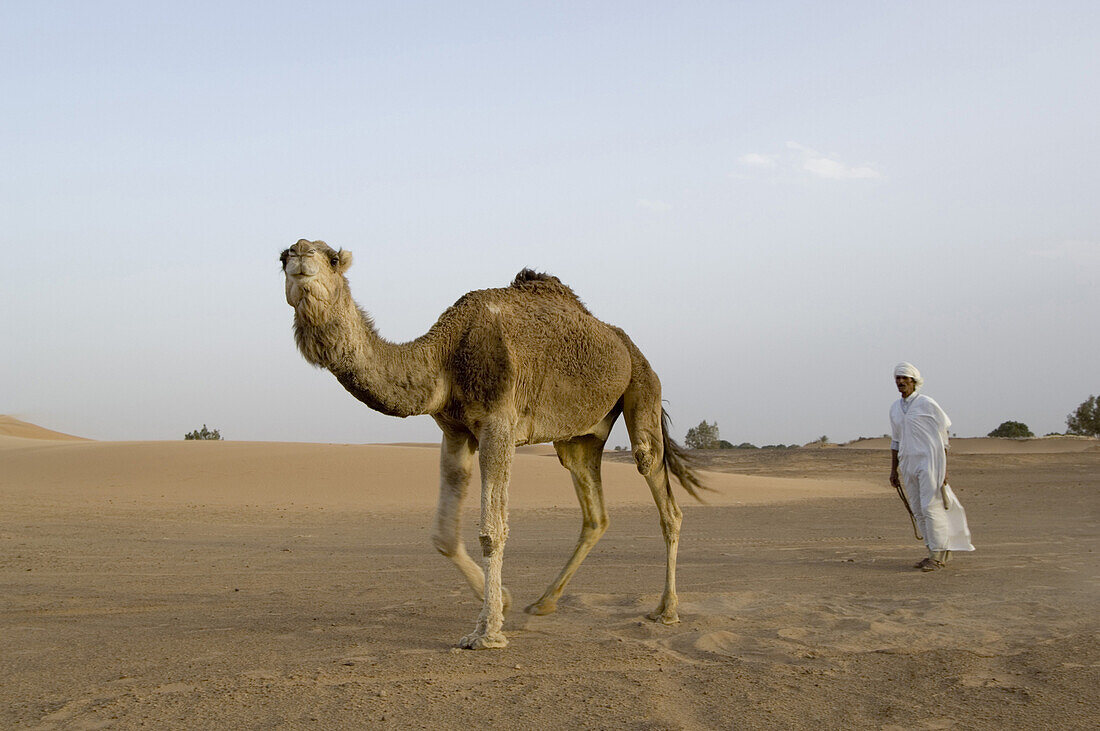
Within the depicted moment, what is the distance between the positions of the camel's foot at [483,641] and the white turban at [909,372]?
279 inches

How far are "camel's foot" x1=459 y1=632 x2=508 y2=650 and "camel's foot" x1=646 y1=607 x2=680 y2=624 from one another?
160cm

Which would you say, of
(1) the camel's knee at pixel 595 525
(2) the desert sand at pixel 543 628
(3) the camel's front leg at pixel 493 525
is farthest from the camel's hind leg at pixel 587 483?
(3) the camel's front leg at pixel 493 525

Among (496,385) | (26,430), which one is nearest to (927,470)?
(496,385)

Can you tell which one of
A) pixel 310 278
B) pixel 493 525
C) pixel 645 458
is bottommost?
pixel 493 525

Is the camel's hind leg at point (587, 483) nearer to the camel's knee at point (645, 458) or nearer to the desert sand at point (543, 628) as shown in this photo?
the camel's knee at point (645, 458)

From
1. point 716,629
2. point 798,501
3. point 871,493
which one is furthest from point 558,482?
point 716,629

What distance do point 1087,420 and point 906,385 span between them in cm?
5570

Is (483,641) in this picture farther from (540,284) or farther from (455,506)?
(540,284)

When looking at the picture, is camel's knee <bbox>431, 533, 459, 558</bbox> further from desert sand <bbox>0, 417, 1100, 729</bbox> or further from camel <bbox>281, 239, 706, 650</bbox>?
desert sand <bbox>0, 417, 1100, 729</bbox>

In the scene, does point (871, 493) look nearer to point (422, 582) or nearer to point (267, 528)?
point (267, 528)

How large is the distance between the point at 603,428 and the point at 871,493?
2126cm

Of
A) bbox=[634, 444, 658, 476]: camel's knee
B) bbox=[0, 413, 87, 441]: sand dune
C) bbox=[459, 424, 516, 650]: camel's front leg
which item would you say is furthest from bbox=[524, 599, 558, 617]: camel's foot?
bbox=[0, 413, 87, 441]: sand dune

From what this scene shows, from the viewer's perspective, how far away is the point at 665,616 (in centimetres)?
742

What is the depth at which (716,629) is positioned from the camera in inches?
281
